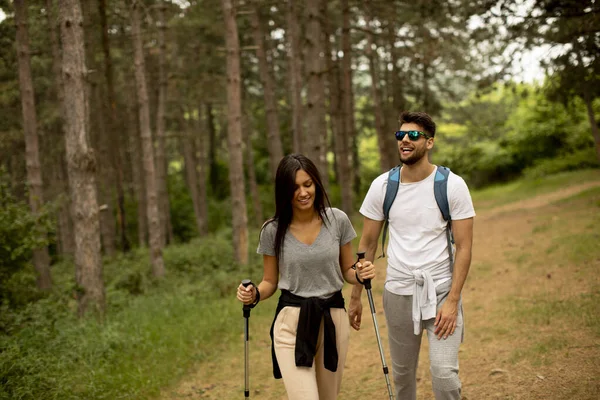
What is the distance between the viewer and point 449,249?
13.5 feet

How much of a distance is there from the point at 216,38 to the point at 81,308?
15.9m

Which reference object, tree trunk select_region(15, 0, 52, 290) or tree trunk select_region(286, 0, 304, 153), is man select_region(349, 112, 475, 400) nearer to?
tree trunk select_region(15, 0, 52, 290)

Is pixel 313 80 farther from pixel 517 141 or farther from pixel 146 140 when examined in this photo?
pixel 517 141

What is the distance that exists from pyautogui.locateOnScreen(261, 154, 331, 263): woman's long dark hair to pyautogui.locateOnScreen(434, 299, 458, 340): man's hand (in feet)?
3.21

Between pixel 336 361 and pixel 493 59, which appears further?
pixel 493 59

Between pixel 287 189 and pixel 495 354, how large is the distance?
427 centimetres

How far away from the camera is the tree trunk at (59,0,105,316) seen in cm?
913

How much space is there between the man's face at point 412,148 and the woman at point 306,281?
0.60m

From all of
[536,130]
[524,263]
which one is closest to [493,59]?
[536,130]

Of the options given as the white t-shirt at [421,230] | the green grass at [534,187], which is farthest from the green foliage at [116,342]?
the green grass at [534,187]

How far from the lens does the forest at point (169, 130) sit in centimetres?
914

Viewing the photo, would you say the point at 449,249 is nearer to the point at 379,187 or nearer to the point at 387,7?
the point at 379,187

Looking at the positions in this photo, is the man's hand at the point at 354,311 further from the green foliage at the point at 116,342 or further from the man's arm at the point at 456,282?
the green foliage at the point at 116,342

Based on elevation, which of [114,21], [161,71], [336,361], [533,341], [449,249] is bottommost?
[533,341]
